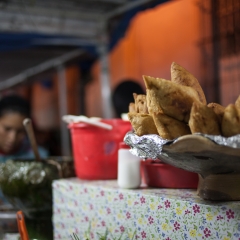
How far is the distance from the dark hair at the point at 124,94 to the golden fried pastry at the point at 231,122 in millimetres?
1895

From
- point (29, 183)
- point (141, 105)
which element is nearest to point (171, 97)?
point (141, 105)

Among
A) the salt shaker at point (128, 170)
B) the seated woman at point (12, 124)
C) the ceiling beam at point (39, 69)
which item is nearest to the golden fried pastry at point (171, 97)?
the salt shaker at point (128, 170)

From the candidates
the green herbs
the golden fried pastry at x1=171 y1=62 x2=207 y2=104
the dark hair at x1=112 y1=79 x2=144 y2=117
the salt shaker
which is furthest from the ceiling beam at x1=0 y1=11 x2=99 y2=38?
the golden fried pastry at x1=171 y1=62 x2=207 y2=104

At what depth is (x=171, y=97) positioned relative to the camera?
104cm

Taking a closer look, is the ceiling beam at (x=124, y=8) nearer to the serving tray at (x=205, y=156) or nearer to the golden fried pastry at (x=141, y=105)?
the golden fried pastry at (x=141, y=105)

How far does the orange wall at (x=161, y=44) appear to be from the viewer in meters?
3.71

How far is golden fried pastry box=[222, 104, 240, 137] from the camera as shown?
97 cm

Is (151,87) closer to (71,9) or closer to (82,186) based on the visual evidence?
(82,186)

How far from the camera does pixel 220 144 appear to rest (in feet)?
3.09

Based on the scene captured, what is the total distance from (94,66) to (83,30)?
1.81 metres

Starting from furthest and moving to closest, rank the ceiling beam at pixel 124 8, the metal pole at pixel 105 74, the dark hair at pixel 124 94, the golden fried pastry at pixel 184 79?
1. the metal pole at pixel 105 74
2. the ceiling beam at pixel 124 8
3. the dark hair at pixel 124 94
4. the golden fried pastry at pixel 184 79


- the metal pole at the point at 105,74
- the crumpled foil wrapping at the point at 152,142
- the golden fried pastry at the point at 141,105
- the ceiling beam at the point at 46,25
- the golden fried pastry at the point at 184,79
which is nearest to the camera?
the crumpled foil wrapping at the point at 152,142

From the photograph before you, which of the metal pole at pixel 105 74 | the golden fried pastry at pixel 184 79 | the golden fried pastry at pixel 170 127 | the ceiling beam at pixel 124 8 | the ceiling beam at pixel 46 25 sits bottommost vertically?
the golden fried pastry at pixel 170 127

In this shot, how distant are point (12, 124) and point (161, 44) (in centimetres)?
177
